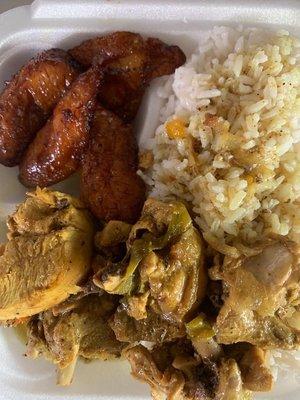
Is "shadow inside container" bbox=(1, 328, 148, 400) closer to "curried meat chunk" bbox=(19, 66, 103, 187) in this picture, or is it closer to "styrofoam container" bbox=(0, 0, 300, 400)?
"styrofoam container" bbox=(0, 0, 300, 400)

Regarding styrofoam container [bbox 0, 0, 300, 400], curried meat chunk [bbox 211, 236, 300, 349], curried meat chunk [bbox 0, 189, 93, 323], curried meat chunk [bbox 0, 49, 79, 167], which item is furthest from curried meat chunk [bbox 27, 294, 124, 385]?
curried meat chunk [bbox 0, 49, 79, 167]

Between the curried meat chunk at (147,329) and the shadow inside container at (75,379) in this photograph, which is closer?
the curried meat chunk at (147,329)

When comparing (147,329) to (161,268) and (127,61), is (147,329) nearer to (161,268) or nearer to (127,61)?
(161,268)

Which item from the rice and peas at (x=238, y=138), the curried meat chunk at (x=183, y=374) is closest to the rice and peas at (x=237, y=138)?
the rice and peas at (x=238, y=138)

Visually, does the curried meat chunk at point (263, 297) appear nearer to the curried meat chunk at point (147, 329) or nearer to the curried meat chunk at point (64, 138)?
the curried meat chunk at point (147, 329)

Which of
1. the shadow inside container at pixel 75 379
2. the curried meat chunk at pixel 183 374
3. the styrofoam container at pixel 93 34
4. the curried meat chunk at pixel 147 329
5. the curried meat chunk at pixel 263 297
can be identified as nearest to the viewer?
the curried meat chunk at pixel 263 297

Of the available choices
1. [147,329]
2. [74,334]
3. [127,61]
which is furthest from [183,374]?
Answer: [127,61]
